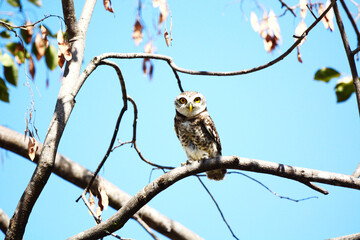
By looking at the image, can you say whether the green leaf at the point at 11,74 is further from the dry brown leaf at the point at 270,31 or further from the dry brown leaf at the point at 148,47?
the dry brown leaf at the point at 270,31

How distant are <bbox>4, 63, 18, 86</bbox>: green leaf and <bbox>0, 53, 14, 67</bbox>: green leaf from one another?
0.03 m

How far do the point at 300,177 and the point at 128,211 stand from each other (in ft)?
4.11

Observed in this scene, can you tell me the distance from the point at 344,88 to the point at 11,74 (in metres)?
3.13

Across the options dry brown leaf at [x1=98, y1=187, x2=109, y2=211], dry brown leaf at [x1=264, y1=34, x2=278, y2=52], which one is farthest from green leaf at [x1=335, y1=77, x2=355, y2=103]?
dry brown leaf at [x1=98, y1=187, x2=109, y2=211]

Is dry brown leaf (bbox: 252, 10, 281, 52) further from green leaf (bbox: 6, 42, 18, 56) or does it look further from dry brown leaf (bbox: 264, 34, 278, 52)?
green leaf (bbox: 6, 42, 18, 56)

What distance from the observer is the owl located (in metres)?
5.04

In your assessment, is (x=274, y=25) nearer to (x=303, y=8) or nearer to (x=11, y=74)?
(x=303, y=8)

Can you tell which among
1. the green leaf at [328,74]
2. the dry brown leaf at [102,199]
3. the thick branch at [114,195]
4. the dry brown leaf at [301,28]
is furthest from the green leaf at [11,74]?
the green leaf at [328,74]

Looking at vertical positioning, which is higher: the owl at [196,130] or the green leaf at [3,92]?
the green leaf at [3,92]

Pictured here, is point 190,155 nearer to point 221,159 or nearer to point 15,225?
point 221,159

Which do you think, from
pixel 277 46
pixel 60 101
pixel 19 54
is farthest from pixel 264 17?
pixel 19 54

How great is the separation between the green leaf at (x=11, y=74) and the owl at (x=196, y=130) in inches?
82.5

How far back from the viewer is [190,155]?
523 cm

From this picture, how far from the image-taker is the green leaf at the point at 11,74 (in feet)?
12.6
